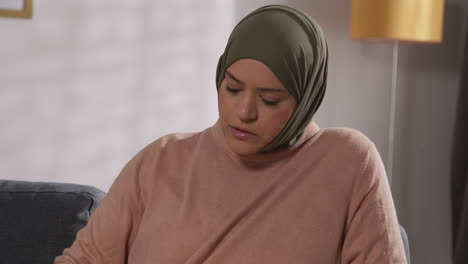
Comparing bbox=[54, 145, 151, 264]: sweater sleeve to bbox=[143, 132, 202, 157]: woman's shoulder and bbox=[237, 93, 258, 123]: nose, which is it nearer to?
bbox=[143, 132, 202, 157]: woman's shoulder

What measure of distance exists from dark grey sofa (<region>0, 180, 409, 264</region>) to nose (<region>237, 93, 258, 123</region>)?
65cm

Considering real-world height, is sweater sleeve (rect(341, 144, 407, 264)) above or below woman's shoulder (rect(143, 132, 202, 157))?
below

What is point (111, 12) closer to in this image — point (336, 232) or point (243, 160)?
point (243, 160)

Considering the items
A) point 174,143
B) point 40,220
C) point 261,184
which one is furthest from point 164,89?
point 261,184

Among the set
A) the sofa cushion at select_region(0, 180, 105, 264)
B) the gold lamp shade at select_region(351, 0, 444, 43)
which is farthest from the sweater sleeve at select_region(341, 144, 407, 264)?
the gold lamp shade at select_region(351, 0, 444, 43)

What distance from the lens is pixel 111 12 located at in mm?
2922

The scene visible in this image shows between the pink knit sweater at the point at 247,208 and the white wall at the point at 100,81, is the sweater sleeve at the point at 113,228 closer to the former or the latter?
the pink knit sweater at the point at 247,208

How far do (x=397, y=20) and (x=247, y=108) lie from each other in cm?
175

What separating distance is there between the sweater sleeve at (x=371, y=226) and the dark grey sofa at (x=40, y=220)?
0.73 metres

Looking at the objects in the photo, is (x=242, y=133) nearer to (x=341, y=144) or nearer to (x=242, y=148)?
(x=242, y=148)

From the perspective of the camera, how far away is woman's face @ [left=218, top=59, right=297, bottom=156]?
5.05 feet

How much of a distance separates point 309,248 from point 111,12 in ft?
5.26

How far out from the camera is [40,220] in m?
2.00

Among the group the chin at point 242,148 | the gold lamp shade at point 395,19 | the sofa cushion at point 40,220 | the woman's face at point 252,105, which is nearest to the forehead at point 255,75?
the woman's face at point 252,105
